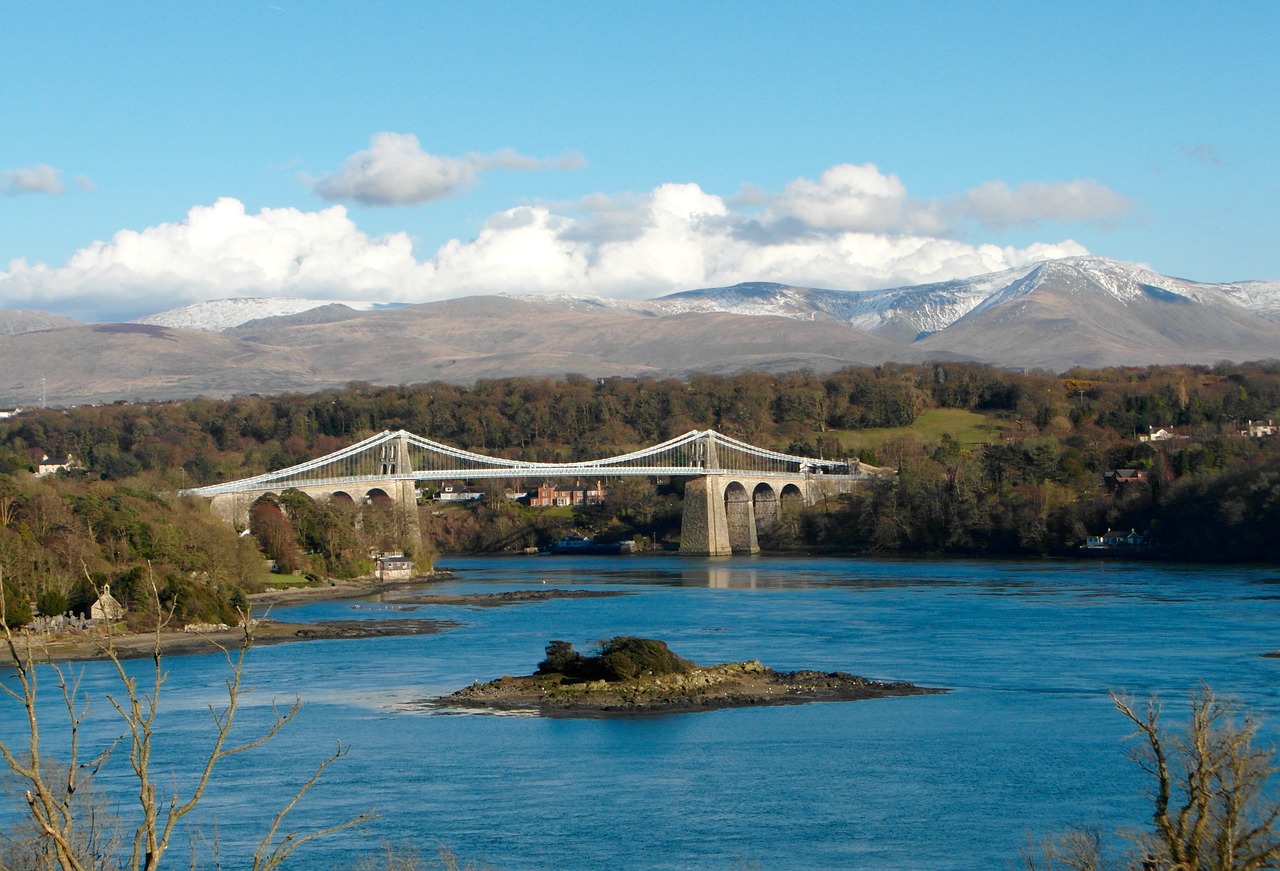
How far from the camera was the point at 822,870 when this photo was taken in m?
10.6

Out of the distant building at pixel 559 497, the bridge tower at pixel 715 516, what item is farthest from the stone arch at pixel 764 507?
the distant building at pixel 559 497

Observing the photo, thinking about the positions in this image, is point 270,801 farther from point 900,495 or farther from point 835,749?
point 900,495

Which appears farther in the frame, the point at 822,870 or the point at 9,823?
the point at 9,823

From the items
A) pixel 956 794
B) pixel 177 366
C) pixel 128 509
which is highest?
pixel 177 366

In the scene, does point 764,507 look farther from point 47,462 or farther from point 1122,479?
point 47,462

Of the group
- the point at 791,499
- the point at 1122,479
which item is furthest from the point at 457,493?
the point at 1122,479

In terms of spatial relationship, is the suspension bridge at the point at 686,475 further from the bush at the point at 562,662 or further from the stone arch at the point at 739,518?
the bush at the point at 562,662

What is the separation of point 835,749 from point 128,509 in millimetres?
20244

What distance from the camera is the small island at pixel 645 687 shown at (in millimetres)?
17375

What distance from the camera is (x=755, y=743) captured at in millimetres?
15219

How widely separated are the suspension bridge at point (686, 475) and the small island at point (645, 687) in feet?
85.1

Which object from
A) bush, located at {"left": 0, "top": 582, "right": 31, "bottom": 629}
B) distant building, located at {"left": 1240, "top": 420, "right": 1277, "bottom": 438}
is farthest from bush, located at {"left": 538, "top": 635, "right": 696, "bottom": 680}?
distant building, located at {"left": 1240, "top": 420, "right": 1277, "bottom": 438}

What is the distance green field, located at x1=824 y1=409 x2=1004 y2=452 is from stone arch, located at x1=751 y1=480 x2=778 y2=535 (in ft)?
23.7

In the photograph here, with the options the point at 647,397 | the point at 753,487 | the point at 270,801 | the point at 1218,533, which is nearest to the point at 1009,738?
the point at 270,801
